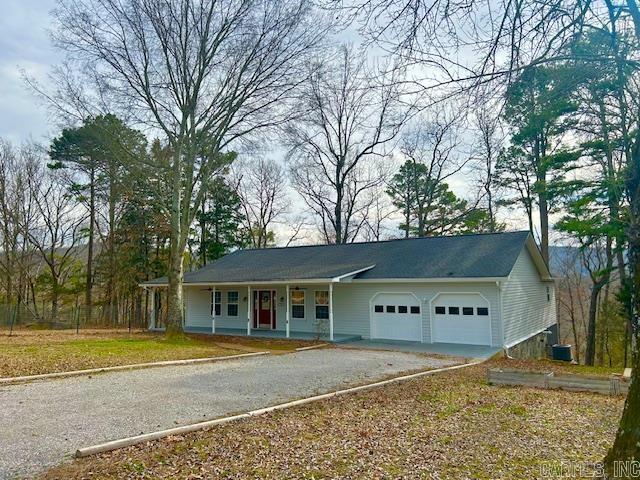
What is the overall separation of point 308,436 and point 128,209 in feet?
89.9

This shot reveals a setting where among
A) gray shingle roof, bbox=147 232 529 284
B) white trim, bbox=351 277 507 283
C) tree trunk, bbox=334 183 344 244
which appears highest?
tree trunk, bbox=334 183 344 244

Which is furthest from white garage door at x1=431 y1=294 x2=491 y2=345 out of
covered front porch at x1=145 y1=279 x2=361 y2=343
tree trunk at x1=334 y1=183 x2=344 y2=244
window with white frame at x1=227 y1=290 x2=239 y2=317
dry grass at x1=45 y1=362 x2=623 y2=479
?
tree trunk at x1=334 y1=183 x2=344 y2=244

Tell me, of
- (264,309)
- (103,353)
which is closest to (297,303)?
(264,309)

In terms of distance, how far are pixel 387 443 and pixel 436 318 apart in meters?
11.3

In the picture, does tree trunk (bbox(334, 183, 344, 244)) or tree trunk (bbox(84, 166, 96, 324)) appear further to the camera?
tree trunk (bbox(334, 183, 344, 244))

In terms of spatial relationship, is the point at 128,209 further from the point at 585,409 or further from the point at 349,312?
the point at 585,409

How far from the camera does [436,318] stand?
622 inches

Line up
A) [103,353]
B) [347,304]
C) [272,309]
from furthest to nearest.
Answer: [272,309] → [347,304] → [103,353]

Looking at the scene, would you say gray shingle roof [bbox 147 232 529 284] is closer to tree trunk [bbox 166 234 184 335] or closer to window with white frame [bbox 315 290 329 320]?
window with white frame [bbox 315 290 329 320]

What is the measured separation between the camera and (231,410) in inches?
256

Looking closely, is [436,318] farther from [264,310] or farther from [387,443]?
[387,443]

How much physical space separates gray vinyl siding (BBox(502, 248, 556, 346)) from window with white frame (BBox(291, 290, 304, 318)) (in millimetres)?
8357

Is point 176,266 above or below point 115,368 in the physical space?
above

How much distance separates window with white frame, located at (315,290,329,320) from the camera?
18.5 metres
